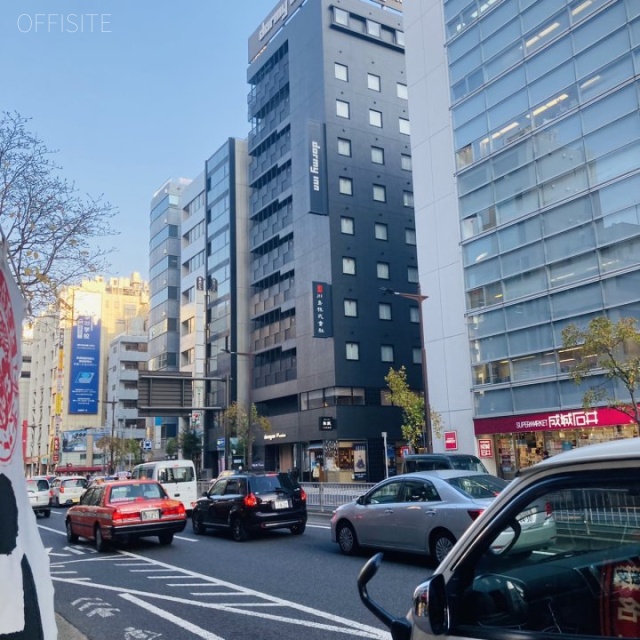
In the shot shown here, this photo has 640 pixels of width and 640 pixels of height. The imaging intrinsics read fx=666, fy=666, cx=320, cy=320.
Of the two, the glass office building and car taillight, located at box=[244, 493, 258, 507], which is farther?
the glass office building

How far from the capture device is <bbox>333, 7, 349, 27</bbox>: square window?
52375 mm

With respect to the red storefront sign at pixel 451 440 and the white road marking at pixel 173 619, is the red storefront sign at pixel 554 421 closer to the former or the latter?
the red storefront sign at pixel 451 440

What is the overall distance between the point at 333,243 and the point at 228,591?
39.8 metres

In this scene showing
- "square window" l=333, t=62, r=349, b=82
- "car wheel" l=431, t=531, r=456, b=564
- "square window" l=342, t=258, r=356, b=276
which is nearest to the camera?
"car wheel" l=431, t=531, r=456, b=564

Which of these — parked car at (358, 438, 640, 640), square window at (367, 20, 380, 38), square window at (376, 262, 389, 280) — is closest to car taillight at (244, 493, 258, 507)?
parked car at (358, 438, 640, 640)

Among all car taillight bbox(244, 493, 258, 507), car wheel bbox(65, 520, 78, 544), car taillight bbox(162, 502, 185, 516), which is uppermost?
car taillight bbox(244, 493, 258, 507)

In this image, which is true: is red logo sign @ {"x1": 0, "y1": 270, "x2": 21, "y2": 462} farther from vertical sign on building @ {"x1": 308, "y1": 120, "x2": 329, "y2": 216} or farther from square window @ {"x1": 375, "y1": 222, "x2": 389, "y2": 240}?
square window @ {"x1": 375, "y1": 222, "x2": 389, "y2": 240}

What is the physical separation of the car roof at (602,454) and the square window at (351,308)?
45.6 metres

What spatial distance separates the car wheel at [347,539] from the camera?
12.2 meters

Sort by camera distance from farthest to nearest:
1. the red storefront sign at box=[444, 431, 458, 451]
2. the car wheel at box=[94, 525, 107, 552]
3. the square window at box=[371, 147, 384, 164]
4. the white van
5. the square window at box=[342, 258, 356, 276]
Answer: the square window at box=[371, 147, 384, 164] < the square window at box=[342, 258, 356, 276] < the red storefront sign at box=[444, 431, 458, 451] < the white van < the car wheel at box=[94, 525, 107, 552]

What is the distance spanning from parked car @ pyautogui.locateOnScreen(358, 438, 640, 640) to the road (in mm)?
4788

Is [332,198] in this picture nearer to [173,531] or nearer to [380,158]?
[380,158]

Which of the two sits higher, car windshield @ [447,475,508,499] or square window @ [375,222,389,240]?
square window @ [375,222,389,240]

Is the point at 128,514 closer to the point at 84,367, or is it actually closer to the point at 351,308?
the point at 351,308
